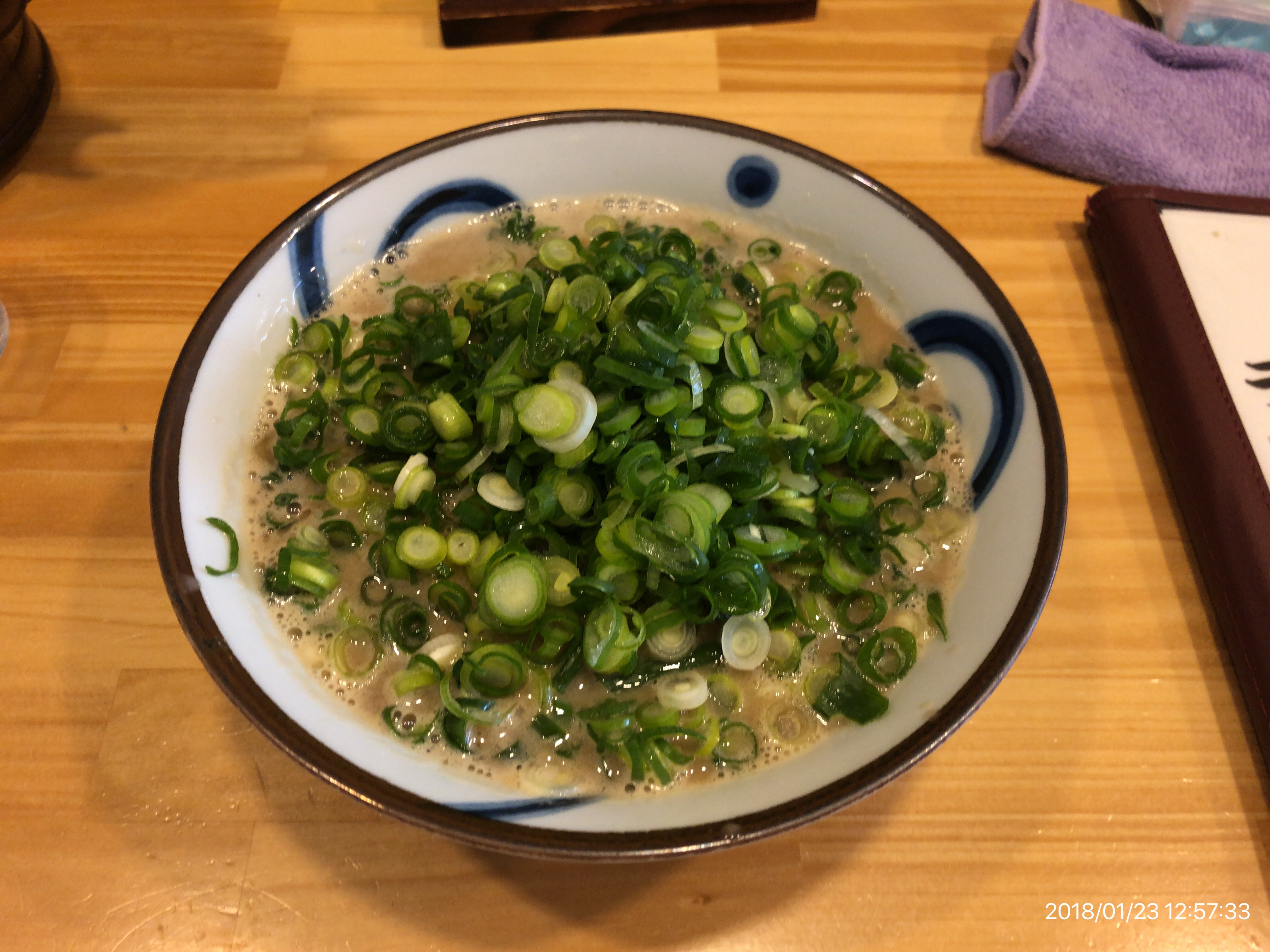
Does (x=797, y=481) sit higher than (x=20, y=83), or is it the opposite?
(x=20, y=83)

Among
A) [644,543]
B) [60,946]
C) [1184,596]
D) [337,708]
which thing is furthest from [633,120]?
[60,946]

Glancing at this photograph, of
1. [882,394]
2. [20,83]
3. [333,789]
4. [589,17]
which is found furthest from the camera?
[589,17]

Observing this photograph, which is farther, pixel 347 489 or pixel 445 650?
pixel 347 489

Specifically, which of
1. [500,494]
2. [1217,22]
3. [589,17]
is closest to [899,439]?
[500,494]

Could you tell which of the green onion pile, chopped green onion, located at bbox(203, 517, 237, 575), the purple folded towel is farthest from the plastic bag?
chopped green onion, located at bbox(203, 517, 237, 575)

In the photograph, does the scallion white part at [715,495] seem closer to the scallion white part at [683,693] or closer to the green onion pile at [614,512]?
the green onion pile at [614,512]

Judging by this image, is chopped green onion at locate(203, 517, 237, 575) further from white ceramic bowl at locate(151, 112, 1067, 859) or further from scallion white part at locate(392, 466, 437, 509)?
scallion white part at locate(392, 466, 437, 509)

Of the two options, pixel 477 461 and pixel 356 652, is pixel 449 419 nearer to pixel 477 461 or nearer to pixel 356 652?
pixel 477 461
